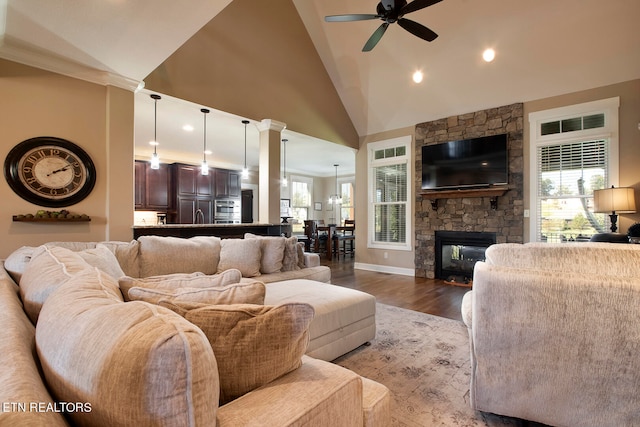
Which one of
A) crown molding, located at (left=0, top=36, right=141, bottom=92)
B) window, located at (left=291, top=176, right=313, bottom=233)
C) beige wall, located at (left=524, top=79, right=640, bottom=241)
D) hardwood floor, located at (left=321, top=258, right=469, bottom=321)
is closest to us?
crown molding, located at (left=0, top=36, right=141, bottom=92)

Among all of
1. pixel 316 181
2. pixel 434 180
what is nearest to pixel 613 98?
pixel 434 180

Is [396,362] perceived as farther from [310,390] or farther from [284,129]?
[284,129]

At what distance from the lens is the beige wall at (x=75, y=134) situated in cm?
281

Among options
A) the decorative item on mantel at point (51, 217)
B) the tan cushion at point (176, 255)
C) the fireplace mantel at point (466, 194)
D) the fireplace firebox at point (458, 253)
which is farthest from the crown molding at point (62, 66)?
the fireplace firebox at point (458, 253)

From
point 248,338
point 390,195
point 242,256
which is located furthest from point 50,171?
point 390,195

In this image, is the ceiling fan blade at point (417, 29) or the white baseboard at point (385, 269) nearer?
the ceiling fan blade at point (417, 29)

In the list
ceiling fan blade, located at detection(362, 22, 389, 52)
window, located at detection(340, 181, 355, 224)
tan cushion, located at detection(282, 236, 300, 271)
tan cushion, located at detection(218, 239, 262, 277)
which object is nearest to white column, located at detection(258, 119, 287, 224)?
tan cushion, located at detection(282, 236, 300, 271)

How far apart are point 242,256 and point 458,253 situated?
405 centimetres

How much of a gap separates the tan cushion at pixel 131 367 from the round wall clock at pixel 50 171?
317cm

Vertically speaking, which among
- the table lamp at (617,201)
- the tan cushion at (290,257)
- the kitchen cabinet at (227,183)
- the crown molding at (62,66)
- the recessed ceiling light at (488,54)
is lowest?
the tan cushion at (290,257)

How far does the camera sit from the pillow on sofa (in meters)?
0.82

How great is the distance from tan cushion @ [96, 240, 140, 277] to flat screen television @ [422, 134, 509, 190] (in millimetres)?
4656

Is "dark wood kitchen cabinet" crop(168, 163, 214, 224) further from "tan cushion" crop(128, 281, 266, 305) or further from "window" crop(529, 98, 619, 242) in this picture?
"window" crop(529, 98, 619, 242)

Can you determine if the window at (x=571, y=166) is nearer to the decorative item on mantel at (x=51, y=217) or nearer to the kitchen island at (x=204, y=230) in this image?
the kitchen island at (x=204, y=230)
